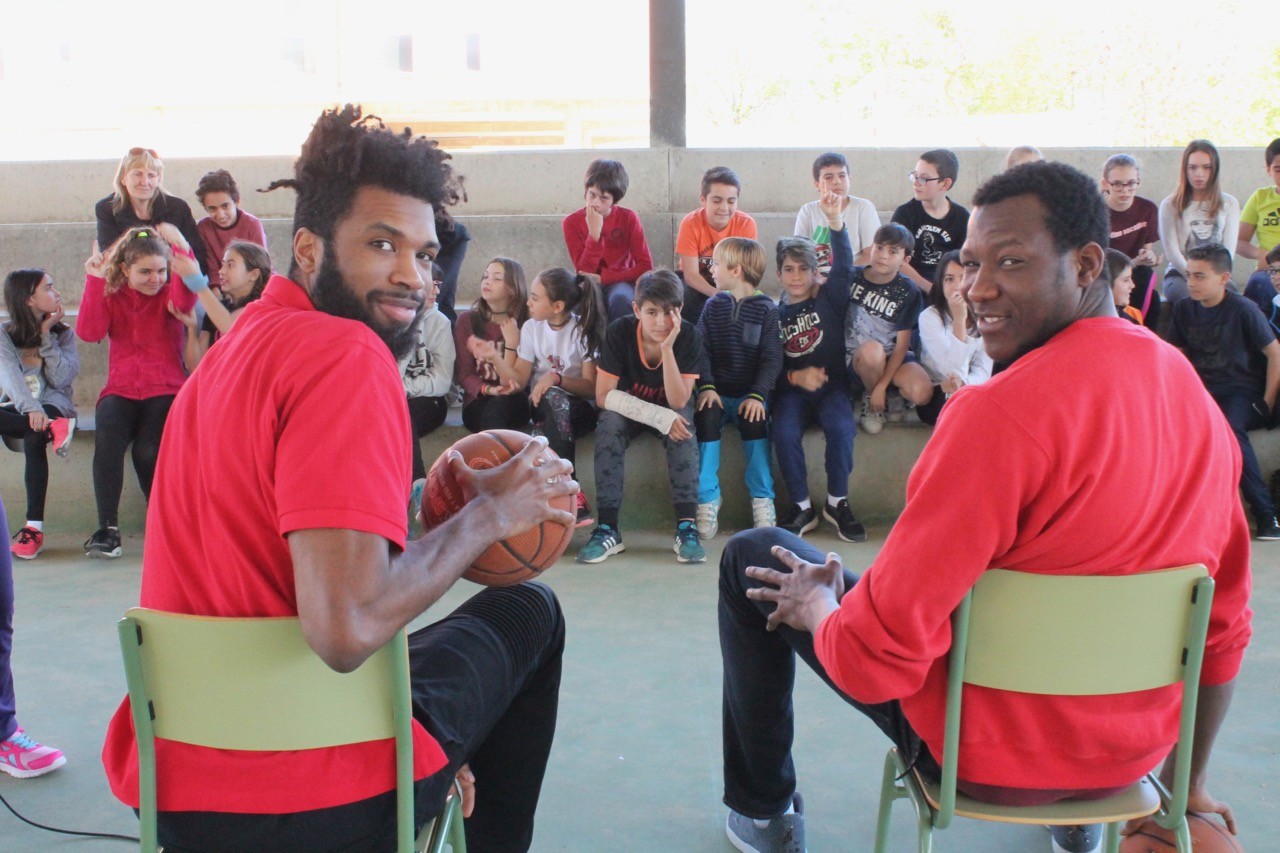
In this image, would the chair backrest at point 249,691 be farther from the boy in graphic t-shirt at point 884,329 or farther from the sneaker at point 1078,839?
the boy in graphic t-shirt at point 884,329

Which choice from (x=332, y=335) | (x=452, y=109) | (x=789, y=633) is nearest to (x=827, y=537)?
(x=789, y=633)

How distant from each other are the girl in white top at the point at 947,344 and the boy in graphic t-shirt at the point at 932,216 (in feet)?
2.26

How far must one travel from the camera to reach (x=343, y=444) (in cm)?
138

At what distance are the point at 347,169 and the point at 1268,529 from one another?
4.64m

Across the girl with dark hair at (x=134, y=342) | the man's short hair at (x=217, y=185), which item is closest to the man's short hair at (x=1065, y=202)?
the girl with dark hair at (x=134, y=342)

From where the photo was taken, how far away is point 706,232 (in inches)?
234

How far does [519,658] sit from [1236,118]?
17472 mm

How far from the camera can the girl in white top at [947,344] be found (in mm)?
5090

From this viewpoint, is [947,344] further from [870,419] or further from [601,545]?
[601,545]

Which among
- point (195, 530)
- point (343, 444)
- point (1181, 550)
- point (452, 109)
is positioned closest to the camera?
point (343, 444)

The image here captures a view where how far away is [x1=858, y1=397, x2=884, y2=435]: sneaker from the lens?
5215 mm

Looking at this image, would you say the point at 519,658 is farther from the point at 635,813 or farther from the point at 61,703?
the point at 61,703

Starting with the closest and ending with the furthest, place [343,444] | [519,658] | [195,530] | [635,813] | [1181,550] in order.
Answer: [343,444] → [195,530] → [1181,550] → [519,658] → [635,813]

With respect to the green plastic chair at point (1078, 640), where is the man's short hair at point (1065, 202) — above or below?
above
